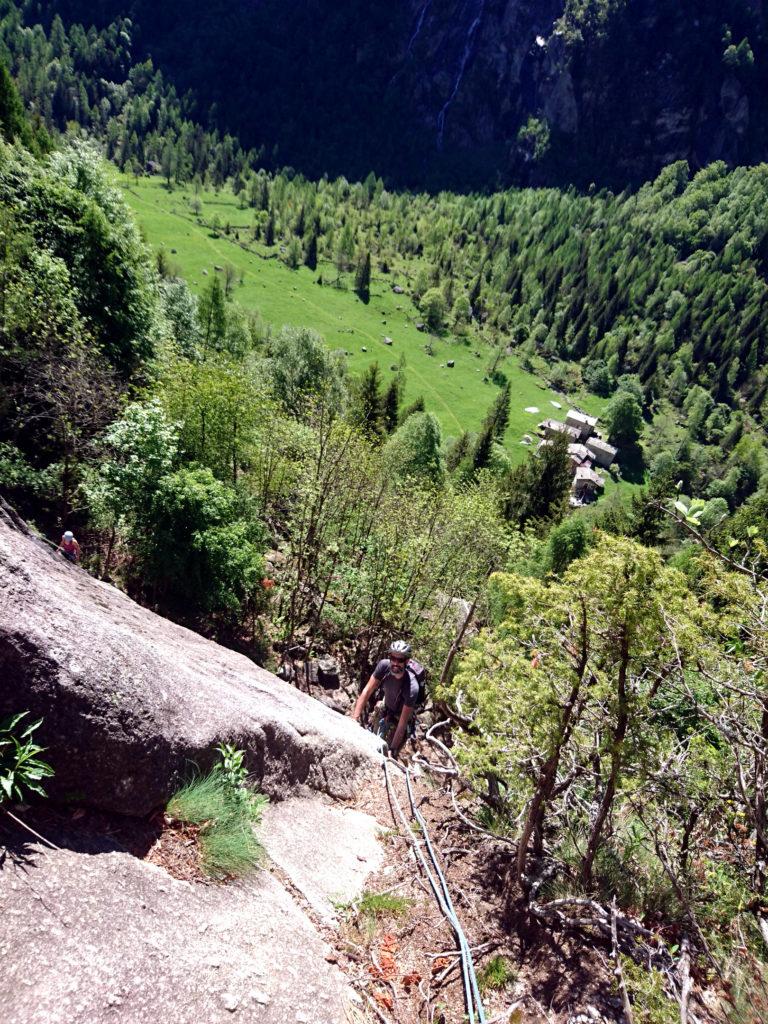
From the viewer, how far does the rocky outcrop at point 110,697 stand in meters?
4.73

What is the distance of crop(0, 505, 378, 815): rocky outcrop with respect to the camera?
15.5 ft

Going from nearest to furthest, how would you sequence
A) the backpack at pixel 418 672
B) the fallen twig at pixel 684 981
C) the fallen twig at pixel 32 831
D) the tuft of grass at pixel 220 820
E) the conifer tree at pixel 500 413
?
the fallen twig at pixel 32 831, the fallen twig at pixel 684 981, the tuft of grass at pixel 220 820, the backpack at pixel 418 672, the conifer tree at pixel 500 413

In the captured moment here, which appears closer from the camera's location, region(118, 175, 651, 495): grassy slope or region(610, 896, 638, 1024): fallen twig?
region(610, 896, 638, 1024): fallen twig

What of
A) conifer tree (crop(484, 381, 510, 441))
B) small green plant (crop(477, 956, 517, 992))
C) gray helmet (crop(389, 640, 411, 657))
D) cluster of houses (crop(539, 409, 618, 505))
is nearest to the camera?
Answer: small green plant (crop(477, 956, 517, 992))

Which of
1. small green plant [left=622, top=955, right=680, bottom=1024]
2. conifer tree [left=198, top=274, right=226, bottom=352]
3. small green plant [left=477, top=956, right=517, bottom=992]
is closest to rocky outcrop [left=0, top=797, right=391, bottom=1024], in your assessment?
small green plant [left=477, top=956, right=517, bottom=992]

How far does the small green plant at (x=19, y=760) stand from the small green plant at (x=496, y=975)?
4879 mm

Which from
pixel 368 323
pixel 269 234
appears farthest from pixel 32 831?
pixel 269 234

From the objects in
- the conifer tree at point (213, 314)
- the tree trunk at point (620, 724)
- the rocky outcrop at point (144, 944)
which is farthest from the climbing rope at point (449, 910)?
the conifer tree at point (213, 314)

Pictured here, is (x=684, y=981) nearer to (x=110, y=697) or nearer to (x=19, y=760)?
(x=110, y=697)

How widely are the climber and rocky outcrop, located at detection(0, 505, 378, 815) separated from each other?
7.89ft

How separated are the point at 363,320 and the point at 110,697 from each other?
147 meters

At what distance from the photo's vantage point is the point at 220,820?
18.6ft

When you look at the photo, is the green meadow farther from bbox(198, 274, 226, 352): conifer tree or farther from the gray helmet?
the gray helmet

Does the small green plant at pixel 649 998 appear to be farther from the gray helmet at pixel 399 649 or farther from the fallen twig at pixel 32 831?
the gray helmet at pixel 399 649
